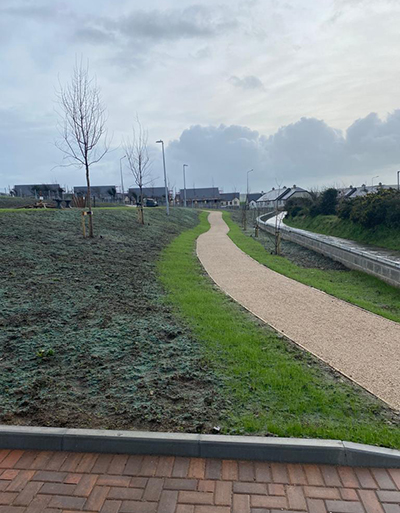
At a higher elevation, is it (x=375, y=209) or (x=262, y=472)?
(x=375, y=209)

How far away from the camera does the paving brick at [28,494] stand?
259cm

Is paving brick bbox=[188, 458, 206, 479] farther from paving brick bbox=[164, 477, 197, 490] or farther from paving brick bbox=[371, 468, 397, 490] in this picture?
paving brick bbox=[371, 468, 397, 490]

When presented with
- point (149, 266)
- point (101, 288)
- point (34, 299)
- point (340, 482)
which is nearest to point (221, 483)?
point (340, 482)

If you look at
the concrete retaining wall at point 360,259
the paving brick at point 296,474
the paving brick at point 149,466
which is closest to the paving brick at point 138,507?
the paving brick at point 149,466

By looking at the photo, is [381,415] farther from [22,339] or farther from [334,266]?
[334,266]

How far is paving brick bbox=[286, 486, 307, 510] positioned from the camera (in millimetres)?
2533

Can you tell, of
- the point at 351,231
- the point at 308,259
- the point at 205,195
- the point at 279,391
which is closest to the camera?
the point at 279,391

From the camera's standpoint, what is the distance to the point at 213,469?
9.45 feet

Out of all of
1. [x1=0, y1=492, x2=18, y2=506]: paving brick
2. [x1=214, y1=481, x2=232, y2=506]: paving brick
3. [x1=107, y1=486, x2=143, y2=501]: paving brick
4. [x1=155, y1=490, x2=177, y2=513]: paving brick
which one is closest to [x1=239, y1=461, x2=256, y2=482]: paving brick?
[x1=214, y1=481, x2=232, y2=506]: paving brick

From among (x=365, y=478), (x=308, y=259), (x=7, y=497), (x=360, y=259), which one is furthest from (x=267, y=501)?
(x=308, y=259)

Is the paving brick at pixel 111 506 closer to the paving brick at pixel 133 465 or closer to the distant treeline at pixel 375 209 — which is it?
the paving brick at pixel 133 465

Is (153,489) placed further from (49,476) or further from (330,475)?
(330,475)

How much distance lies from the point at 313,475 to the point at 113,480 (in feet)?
4.76

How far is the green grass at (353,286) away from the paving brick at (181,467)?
15.8 feet
